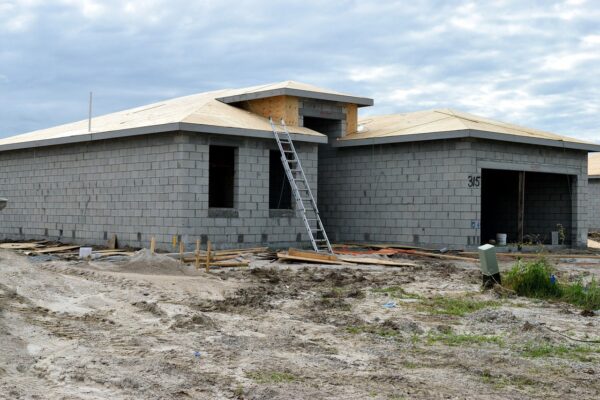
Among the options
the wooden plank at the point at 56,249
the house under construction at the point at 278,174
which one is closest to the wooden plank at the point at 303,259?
the house under construction at the point at 278,174

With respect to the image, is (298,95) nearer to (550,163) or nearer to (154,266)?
(550,163)

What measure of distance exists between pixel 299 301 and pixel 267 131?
8.46 meters

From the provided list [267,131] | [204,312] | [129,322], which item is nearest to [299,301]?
[204,312]

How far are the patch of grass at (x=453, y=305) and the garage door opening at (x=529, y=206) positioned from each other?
1037cm

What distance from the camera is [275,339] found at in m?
7.73

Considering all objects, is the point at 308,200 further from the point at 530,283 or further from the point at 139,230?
the point at 530,283

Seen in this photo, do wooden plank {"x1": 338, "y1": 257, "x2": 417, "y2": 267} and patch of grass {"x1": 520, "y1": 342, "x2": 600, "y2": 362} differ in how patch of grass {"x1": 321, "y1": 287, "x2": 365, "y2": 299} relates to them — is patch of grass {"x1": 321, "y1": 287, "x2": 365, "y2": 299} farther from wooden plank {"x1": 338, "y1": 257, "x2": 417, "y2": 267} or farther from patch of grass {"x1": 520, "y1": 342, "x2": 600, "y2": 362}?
wooden plank {"x1": 338, "y1": 257, "x2": 417, "y2": 267}

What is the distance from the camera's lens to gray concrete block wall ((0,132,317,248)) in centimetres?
1723

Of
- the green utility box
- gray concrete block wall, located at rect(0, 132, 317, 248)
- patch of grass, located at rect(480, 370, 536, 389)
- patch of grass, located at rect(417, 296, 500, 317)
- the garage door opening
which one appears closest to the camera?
patch of grass, located at rect(480, 370, 536, 389)

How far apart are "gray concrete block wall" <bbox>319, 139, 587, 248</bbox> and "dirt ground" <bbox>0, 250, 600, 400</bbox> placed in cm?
643

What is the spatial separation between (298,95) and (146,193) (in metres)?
5.29

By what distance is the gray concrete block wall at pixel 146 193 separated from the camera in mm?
17234

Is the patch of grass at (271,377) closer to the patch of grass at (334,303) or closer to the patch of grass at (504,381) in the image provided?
the patch of grass at (504,381)

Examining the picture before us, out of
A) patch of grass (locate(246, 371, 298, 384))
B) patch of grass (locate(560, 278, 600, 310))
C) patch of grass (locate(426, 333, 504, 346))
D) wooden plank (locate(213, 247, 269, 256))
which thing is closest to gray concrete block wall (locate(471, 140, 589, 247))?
wooden plank (locate(213, 247, 269, 256))
